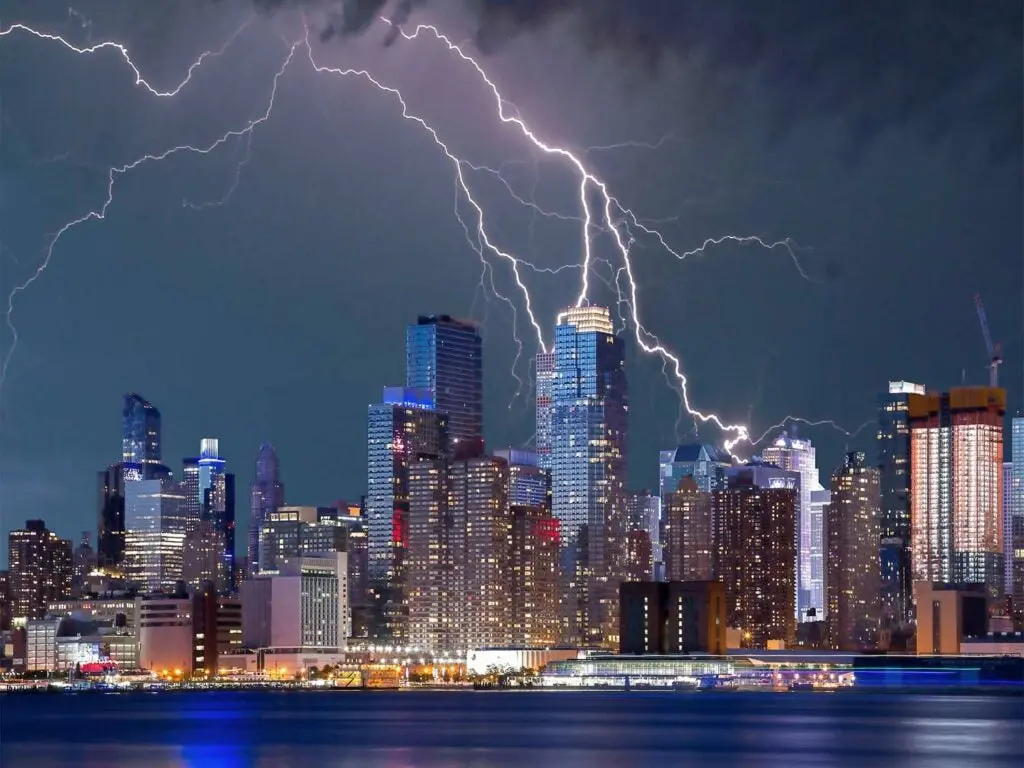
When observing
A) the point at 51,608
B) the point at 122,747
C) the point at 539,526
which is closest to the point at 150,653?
the point at 51,608

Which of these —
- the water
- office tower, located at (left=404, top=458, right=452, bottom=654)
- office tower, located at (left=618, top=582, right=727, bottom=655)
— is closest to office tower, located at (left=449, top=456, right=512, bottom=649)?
office tower, located at (left=404, top=458, right=452, bottom=654)

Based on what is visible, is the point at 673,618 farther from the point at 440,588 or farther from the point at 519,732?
the point at 519,732

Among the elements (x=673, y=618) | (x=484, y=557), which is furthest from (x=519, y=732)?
(x=484, y=557)

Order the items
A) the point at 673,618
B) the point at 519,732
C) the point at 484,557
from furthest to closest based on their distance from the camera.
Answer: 1. the point at 484,557
2. the point at 673,618
3. the point at 519,732

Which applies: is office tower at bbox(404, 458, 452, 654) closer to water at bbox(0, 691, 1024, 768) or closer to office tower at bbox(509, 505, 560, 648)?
office tower at bbox(509, 505, 560, 648)

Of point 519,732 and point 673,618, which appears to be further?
point 673,618
